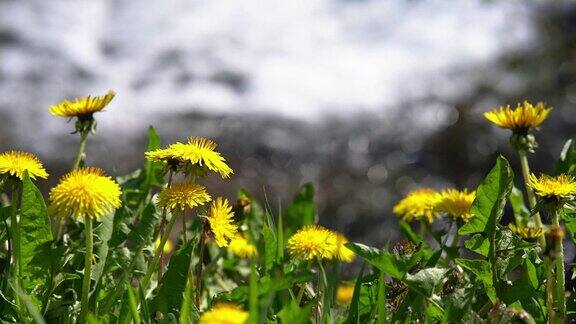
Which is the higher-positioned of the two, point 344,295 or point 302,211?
point 302,211

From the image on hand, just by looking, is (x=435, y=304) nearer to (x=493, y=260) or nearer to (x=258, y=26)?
(x=493, y=260)

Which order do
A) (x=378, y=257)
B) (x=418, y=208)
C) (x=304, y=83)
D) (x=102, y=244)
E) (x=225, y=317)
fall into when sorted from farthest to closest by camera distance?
(x=304, y=83) → (x=418, y=208) → (x=102, y=244) → (x=378, y=257) → (x=225, y=317)

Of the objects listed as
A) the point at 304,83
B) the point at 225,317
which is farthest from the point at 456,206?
the point at 304,83

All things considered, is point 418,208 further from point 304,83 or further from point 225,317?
point 304,83

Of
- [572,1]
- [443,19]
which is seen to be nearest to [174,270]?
[572,1]

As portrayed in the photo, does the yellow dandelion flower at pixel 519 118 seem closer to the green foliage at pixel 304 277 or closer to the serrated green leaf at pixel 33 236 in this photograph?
the green foliage at pixel 304 277

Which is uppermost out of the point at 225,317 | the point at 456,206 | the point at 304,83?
the point at 304,83

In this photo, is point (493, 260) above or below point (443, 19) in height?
below
